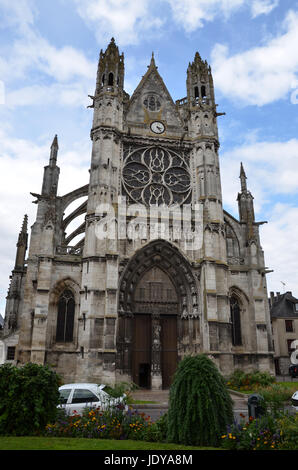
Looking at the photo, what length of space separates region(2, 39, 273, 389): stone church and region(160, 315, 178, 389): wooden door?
0.06 meters

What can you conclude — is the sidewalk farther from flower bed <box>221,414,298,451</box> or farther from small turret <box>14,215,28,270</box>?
small turret <box>14,215,28,270</box>

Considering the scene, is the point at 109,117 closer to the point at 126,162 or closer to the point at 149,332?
A: the point at 126,162

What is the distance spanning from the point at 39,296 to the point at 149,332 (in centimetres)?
654

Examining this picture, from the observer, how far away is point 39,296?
62.8ft

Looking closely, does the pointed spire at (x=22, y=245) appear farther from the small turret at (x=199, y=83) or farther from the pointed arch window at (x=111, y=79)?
the small turret at (x=199, y=83)

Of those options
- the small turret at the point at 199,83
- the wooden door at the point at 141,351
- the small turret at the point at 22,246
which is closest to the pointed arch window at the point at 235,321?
the wooden door at the point at 141,351

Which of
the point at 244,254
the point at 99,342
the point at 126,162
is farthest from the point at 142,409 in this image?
the point at 126,162

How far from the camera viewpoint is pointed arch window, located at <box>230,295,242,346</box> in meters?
21.6

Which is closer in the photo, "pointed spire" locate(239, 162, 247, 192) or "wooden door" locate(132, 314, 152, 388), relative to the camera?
"wooden door" locate(132, 314, 152, 388)

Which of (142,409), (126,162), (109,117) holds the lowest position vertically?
(142,409)

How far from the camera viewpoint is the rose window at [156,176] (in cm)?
2278

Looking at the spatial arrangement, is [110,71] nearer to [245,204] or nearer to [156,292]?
[245,204]

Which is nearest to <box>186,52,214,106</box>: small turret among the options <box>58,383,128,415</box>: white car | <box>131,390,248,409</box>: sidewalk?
<box>131,390,248,409</box>: sidewalk

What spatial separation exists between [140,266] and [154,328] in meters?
3.66
